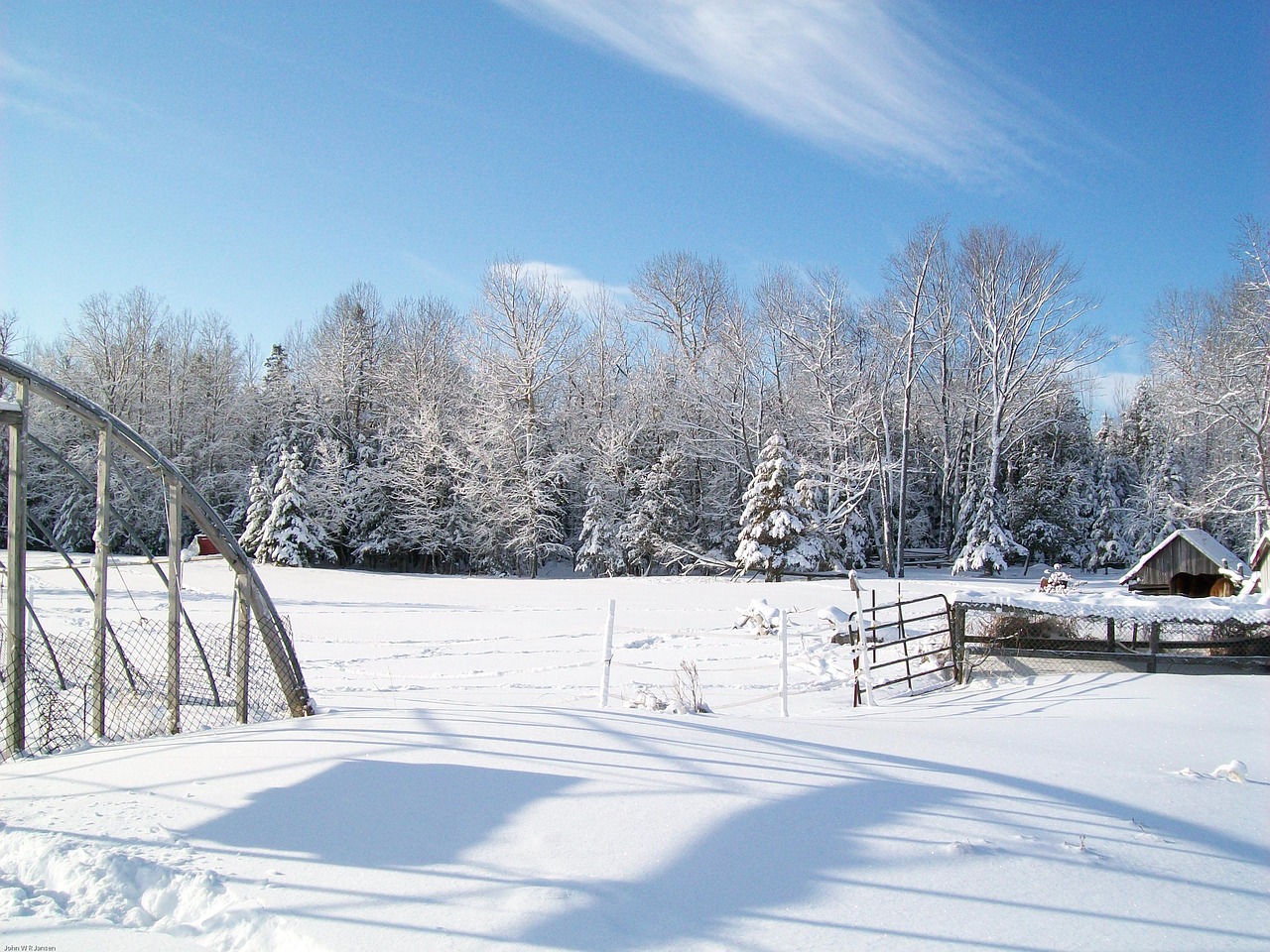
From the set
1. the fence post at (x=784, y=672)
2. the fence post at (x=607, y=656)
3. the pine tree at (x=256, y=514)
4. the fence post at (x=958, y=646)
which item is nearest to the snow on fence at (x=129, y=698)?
the fence post at (x=607, y=656)

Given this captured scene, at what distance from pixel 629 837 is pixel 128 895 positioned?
208 cm

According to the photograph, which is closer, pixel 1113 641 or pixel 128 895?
pixel 128 895

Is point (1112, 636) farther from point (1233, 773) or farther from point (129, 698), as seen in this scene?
point (129, 698)

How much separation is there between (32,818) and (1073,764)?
20.5 ft

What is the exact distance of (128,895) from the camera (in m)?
3.19

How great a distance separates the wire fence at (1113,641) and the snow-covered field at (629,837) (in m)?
4.86

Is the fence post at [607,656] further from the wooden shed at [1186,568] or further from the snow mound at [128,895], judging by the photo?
the wooden shed at [1186,568]

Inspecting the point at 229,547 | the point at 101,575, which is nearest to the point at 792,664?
the point at 229,547

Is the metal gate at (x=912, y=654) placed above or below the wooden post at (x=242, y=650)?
below

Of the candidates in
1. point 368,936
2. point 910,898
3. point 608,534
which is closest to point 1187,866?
point 910,898

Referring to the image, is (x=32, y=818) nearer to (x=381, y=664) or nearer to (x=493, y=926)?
(x=493, y=926)

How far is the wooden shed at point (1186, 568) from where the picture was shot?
74.7ft

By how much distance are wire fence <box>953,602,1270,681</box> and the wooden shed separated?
43.8 ft

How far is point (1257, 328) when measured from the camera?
87.2 feet
